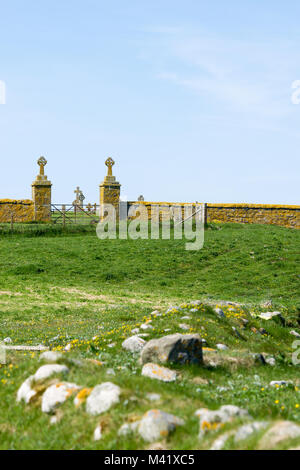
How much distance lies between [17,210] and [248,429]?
42902 millimetres

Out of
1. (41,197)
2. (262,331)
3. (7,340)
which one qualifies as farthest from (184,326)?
(41,197)

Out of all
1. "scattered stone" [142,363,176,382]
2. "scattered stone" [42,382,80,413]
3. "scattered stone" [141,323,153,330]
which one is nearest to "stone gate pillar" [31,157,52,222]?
"scattered stone" [141,323,153,330]

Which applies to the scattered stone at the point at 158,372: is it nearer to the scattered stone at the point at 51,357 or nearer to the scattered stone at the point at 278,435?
the scattered stone at the point at 51,357

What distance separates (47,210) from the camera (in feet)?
151

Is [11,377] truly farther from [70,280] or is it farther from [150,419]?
[70,280]

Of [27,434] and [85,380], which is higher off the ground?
[85,380]

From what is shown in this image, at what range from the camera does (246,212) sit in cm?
4500

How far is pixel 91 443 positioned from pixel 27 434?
951 mm

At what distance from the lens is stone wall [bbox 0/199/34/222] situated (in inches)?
1800

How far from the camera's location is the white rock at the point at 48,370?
23.1 feet

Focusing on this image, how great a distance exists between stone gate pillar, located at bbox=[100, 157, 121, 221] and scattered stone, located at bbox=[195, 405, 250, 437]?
39.9 m

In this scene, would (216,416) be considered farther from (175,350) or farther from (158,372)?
(175,350)
